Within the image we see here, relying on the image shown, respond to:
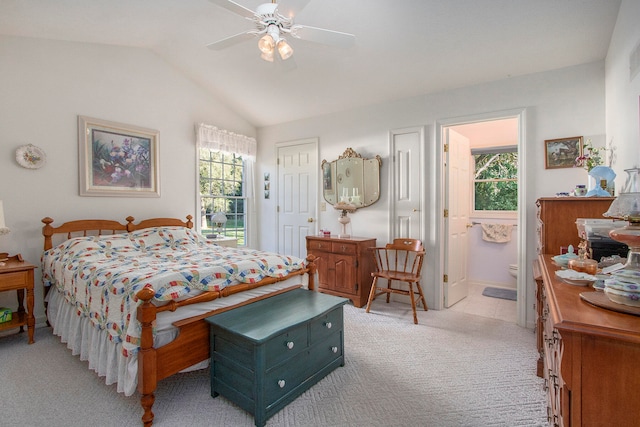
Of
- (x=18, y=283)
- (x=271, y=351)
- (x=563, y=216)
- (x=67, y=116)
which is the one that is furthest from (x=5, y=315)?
(x=563, y=216)

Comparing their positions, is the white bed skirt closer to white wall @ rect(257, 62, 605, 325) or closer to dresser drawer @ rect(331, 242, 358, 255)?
dresser drawer @ rect(331, 242, 358, 255)

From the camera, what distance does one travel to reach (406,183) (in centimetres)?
397

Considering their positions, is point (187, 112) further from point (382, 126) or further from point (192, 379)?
point (192, 379)

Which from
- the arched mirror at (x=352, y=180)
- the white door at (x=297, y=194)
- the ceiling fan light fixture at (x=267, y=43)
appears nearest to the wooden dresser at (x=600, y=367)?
the ceiling fan light fixture at (x=267, y=43)

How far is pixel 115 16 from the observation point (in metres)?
3.10

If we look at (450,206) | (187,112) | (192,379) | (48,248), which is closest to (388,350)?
(192,379)

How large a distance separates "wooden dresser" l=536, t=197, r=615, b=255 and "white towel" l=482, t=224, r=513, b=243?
104 inches

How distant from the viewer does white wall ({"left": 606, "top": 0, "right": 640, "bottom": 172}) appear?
183cm

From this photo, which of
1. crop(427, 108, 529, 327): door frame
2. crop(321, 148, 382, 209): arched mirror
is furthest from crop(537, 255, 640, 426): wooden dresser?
crop(321, 148, 382, 209): arched mirror

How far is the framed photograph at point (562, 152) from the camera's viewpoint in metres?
2.95

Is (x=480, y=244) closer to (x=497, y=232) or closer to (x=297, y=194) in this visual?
(x=497, y=232)

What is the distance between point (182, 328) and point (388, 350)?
66.2 inches

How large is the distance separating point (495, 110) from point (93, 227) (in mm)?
4542

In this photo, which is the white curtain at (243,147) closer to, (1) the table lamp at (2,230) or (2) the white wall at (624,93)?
(1) the table lamp at (2,230)
